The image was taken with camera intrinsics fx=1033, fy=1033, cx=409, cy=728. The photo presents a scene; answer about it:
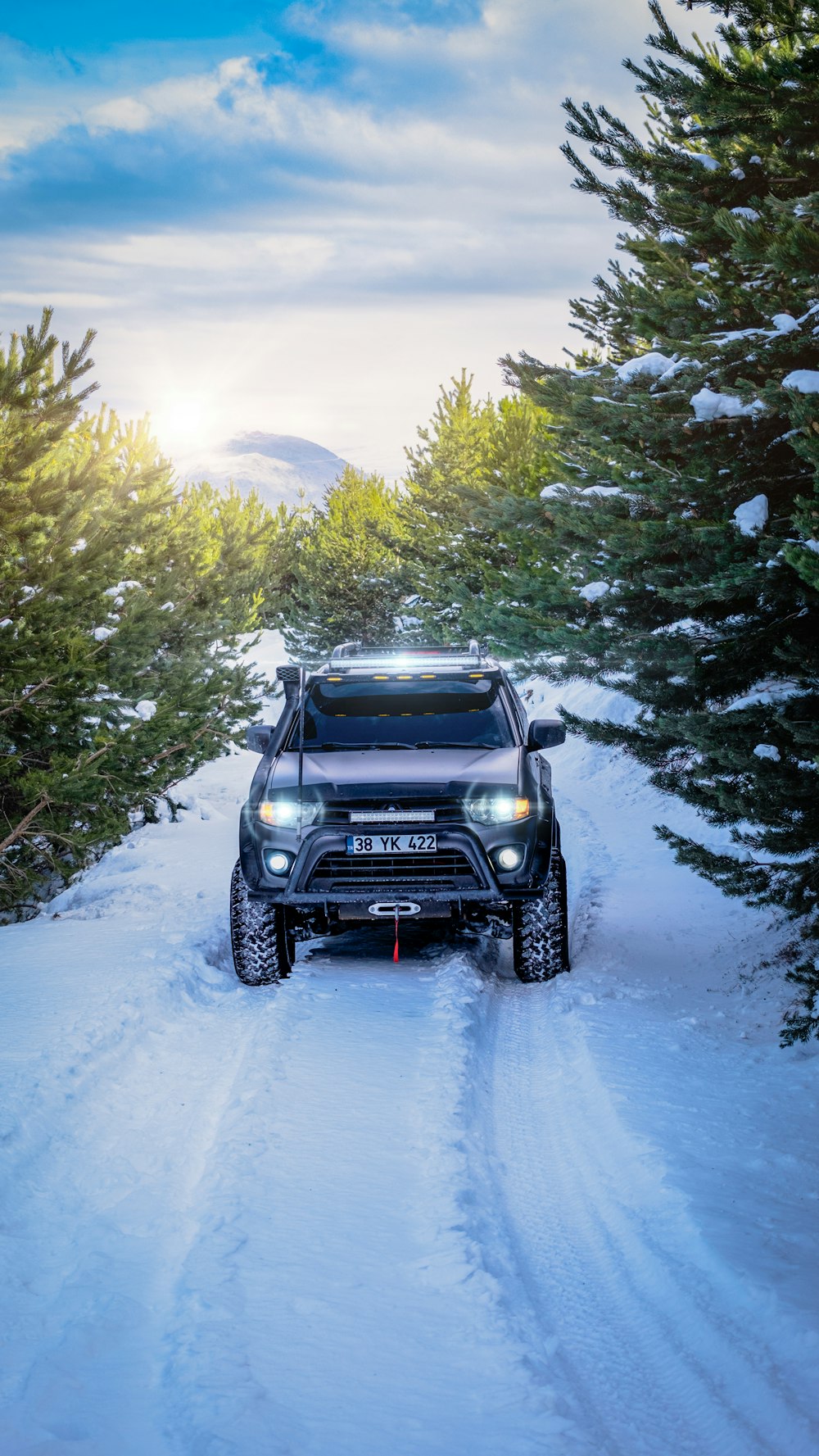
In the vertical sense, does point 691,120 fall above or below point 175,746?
above

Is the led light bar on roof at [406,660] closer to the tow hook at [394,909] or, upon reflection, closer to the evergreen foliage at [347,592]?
the tow hook at [394,909]

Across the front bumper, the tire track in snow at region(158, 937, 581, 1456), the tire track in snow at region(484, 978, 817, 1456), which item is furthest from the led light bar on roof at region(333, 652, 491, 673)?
the tire track in snow at region(484, 978, 817, 1456)

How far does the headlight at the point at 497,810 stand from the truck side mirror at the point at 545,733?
2.23 feet

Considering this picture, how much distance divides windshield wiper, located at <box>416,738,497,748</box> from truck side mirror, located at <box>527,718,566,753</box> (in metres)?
0.28

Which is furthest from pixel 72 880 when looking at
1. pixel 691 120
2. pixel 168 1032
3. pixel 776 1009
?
pixel 691 120

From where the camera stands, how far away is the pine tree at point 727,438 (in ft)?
16.9

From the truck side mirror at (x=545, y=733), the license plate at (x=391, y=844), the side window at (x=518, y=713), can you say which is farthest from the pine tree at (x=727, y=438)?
the license plate at (x=391, y=844)

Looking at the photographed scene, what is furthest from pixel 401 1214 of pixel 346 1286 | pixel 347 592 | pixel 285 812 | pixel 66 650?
pixel 347 592

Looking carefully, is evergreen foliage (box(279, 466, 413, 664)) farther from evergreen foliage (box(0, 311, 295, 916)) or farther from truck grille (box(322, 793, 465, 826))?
truck grille (box(322, 793, 465, 826))

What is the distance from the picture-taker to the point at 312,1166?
4223 mm

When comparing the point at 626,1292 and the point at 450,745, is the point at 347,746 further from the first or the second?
the point at 626,1292

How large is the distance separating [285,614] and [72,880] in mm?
34283

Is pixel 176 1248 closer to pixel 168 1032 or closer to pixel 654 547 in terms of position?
pixel 168 1032

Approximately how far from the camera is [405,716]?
25.8ft
